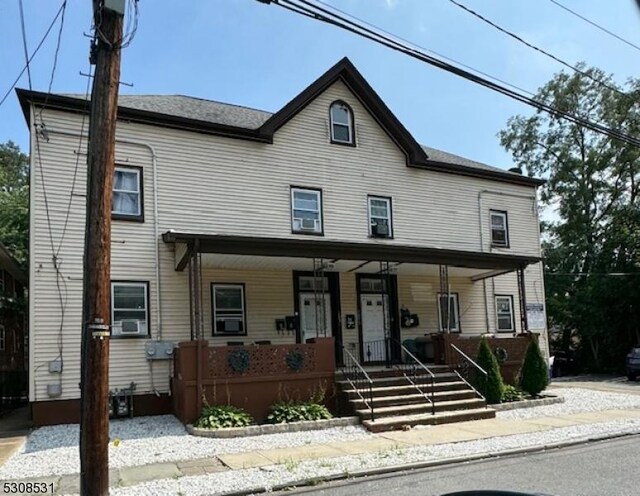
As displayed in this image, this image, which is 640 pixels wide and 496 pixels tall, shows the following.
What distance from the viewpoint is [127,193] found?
46.3 ft

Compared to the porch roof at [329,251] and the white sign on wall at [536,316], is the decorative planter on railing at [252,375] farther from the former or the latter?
the white sign on wall at [536,316]

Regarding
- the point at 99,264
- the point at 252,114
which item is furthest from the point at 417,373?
the point at 99,264

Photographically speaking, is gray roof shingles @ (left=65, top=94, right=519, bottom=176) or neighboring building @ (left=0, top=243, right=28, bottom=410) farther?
neighboring building @ (left=0, top=243, right=28, bottom=410)

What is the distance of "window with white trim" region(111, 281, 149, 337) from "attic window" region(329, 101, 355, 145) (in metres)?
7.03

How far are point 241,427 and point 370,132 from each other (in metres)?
9.90

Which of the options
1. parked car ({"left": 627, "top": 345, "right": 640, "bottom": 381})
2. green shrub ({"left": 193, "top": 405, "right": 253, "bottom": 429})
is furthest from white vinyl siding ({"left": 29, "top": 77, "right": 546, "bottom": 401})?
parked car ({"left": 627, "top": 345, "right": 640, "bottom": 381})

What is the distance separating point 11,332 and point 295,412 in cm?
1413

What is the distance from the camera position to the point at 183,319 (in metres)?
14.2

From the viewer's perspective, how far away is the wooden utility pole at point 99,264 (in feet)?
20.4

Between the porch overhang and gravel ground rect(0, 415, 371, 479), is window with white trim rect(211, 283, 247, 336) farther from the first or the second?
gravel ground rect(0, 415, 371, 479)

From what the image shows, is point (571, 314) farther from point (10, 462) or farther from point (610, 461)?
point (10, 462)

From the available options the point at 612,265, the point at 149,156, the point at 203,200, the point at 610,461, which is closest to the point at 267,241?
the point at 203,200

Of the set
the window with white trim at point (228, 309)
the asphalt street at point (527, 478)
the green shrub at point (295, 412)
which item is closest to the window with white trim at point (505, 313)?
the window with white trim at point (228, 309)

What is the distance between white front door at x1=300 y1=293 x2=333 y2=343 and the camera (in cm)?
1625
